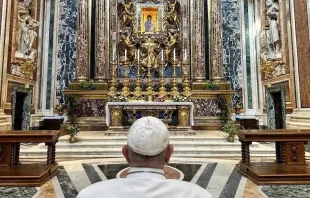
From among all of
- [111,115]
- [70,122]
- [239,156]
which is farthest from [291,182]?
[70,122]

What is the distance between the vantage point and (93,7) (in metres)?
11.8

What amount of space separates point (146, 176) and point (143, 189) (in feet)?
0.26

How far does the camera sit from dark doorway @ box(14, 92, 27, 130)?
9914 mm

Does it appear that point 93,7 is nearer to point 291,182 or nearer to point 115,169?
point 115,169

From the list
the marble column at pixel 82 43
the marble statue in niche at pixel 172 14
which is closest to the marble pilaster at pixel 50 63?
the marble column at pixel 82 43

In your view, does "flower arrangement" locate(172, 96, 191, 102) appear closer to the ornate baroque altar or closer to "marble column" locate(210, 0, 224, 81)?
the ornate baroque altar

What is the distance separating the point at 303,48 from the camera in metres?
8.27

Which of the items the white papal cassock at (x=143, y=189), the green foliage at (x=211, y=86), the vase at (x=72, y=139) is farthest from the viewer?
the green foliage at (x=211, y=86)

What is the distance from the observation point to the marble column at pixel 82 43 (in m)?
11.2

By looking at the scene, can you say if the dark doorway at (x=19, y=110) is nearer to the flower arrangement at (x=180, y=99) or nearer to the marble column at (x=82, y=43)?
the marble column at (x=82, y=43)

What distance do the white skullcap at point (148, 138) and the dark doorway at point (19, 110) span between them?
10.0m

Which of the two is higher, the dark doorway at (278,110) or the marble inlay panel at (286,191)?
the dark doorway at (278,110)

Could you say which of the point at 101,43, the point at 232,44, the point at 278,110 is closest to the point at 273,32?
the point at 232,44

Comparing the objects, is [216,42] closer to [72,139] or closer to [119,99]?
[119,99]
